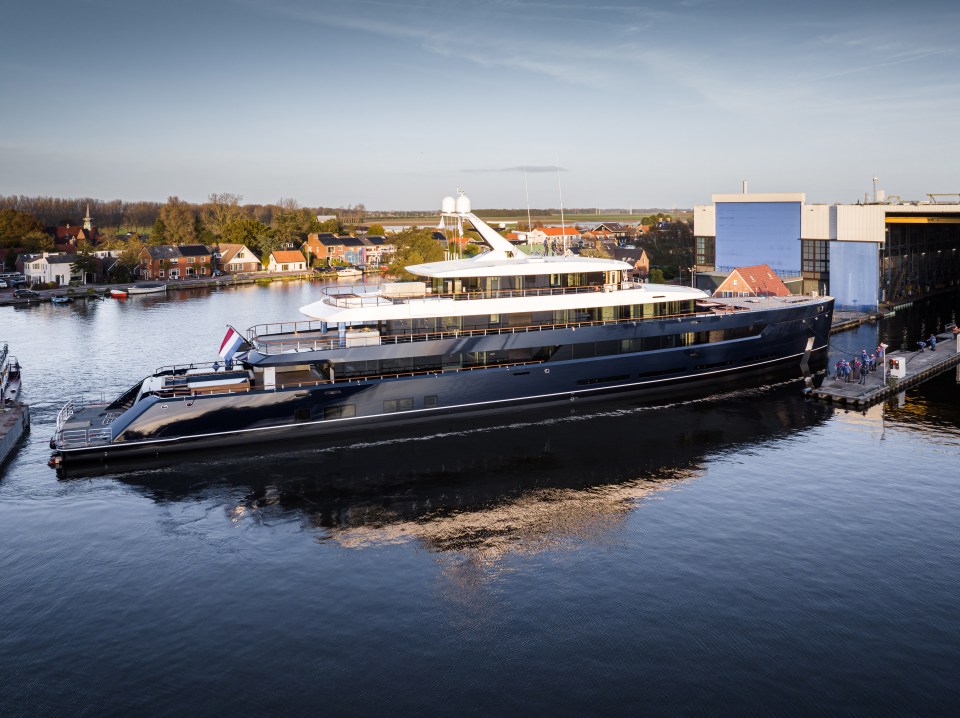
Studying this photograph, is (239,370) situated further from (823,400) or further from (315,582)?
(823,400)

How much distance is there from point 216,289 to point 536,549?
3426 inches

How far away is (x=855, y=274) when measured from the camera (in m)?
62.0

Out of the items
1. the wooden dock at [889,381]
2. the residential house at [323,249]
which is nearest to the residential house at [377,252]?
the residential house at [323,249]

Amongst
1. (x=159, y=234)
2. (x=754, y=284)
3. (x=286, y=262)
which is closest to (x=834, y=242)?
(x=754, y=284)

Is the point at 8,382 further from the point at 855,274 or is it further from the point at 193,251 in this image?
the point at 193,251

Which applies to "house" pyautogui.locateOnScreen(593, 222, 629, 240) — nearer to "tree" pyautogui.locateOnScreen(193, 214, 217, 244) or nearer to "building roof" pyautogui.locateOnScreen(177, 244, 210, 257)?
"tree" pyautogui.locateOnScreen(193, 214, 217, 244)

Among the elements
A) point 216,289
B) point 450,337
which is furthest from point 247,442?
point 216,289

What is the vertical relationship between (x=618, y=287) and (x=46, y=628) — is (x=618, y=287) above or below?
above

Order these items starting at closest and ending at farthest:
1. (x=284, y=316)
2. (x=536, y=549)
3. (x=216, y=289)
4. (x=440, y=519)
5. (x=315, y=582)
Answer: (x=315, y=582)
(x=536, y=549)
(x=440, y=519)
(x=284, y=316)
(x=216, y=289)

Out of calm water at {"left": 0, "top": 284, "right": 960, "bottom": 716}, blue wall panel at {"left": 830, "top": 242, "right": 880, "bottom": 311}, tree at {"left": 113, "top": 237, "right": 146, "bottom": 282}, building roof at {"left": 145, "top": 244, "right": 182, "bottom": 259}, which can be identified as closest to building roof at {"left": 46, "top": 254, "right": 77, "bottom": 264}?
tree at {"left": 113, "top": 237, "right": 146, "bottom": 282}

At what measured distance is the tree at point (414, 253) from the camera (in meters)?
91.9

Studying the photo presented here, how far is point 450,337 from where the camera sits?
34.5 meters

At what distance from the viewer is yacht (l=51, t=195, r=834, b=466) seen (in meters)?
30.4

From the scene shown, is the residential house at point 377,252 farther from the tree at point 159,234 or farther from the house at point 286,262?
the tree at point 159,234
